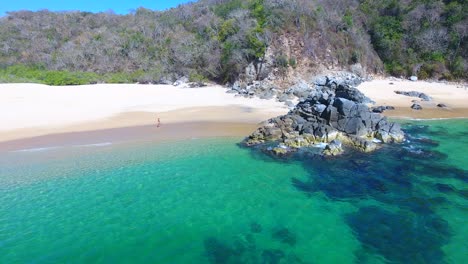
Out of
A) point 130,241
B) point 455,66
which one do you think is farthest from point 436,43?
point 130,241

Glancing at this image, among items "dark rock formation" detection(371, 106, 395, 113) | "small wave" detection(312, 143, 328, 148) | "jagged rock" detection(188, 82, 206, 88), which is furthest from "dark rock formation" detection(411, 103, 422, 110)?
"jagged rock" detection(188, 82, 206, 88)

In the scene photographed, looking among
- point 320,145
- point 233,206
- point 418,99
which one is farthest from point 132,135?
point 418,99

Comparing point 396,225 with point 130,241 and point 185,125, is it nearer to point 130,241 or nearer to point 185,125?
point 130,241

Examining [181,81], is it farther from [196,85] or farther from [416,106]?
[416,106]

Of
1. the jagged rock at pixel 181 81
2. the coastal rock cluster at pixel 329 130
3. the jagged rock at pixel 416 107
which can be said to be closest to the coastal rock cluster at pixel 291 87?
the jagged rock at pixel 416 107

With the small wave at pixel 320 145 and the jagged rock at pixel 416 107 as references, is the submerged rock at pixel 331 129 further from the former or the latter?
the jagged rock at pixel 416 107

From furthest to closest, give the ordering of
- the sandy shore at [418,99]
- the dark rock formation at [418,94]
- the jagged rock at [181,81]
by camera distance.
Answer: the jagged rock at [181,81] → the dark rock formation at [418,94] → the sandy shore at [418,99]
